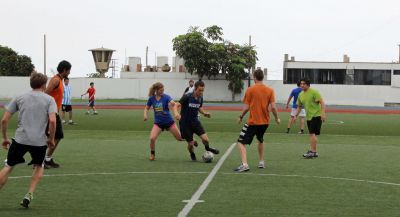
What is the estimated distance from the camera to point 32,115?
8938mm

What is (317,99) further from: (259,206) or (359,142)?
(259,206)

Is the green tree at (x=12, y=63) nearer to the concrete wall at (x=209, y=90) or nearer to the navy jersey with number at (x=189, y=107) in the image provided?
the concrete wall at (x=209, y=90)

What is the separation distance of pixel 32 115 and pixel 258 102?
5.58 metres

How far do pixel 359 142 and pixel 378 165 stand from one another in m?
6.52

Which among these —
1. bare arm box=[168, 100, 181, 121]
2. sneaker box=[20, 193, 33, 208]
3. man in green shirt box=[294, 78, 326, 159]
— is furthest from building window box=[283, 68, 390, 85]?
sneaker box=[20, 193, 33, 208]

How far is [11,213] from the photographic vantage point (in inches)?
339

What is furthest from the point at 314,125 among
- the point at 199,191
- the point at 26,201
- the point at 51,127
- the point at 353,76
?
the point at 353,76

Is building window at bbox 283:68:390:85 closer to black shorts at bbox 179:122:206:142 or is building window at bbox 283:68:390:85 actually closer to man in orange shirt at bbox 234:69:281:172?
black shorts at bbox 179:122:206:142

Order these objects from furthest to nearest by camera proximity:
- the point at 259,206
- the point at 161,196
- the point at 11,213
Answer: the point at 161,196 → the point at 259,206 → the point at 11,213

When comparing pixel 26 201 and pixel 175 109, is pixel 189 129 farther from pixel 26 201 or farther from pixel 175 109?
pixel 26 201

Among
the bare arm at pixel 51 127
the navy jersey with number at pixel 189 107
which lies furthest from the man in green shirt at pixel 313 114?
the bare arm at pixel 51 127

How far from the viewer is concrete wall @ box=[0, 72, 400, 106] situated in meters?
73.1

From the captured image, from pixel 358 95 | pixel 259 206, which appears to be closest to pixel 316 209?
pixel 259 206

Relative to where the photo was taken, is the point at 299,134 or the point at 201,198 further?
the point at 299,134
